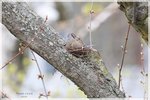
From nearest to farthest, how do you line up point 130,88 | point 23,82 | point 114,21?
point 130,88, point 23,82, point 114,21

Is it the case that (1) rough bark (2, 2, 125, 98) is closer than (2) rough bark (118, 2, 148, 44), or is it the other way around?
(2) rough bark (118, 2, 148, 44)

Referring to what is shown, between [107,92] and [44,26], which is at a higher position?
[44,26]

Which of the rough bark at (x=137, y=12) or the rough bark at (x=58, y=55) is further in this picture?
the rough bark at (x=58, y=55)

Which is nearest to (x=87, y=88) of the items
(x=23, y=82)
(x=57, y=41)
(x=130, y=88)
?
(x=57, y=41)

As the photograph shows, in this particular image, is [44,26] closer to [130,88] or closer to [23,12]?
[23,12]

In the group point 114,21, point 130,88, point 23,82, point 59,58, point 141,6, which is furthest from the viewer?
point 114,21

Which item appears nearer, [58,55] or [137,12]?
[137,12]

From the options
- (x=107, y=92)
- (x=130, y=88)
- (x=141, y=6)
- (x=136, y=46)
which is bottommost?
(x=107, y=92)

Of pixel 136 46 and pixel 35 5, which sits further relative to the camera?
pixel 136 46
